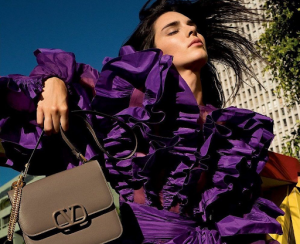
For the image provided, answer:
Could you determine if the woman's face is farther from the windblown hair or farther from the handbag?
the handbag

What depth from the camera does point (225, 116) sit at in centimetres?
202

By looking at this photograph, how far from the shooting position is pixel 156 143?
1.85 m

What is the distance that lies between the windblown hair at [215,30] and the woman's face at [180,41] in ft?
0.59

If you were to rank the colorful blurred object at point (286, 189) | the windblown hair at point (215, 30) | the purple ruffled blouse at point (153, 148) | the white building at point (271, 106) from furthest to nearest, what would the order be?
the white building at point (271, 106)
the colorful blurred object at point (286, 189)
the windblown hair at point (215, 30)
the purple ruffled blouse at point (153, 148)

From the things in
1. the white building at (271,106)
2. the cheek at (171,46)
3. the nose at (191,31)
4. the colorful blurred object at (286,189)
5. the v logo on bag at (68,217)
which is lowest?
the colorful blurred object at (286,189)

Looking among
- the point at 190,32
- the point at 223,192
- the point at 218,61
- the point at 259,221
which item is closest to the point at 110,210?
the point at 223,192

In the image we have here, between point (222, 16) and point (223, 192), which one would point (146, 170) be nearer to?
point (223, 192)

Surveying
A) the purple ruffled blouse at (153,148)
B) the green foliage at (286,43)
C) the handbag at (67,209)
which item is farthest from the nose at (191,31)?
the green foliage at (286,43)

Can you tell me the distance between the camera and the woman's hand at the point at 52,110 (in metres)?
1.73

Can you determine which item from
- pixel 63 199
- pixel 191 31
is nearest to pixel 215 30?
pixel 191 31

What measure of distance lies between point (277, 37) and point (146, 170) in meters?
5.24

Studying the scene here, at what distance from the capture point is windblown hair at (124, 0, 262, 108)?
2586mm

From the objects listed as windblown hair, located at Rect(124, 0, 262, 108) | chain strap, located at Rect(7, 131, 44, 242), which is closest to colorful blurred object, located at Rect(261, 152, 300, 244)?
windblown hair, located at Rect(124, 0, 262, 108)

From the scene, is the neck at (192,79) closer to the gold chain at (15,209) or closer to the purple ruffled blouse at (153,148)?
the purple ruffled blouse at (153,148)
